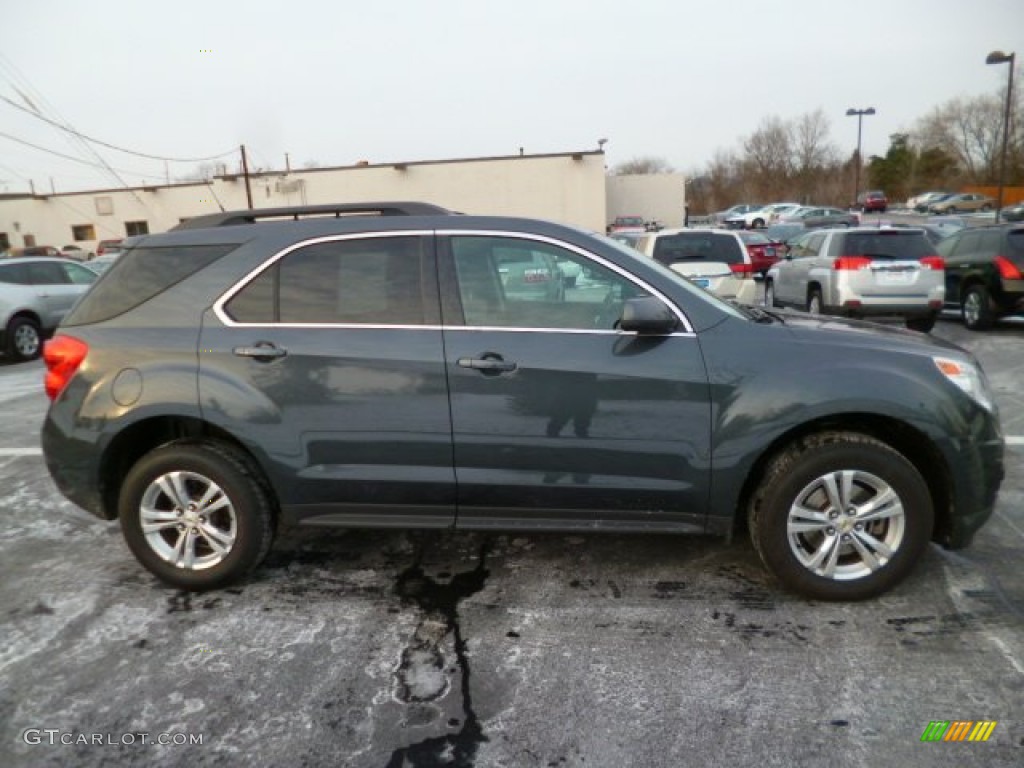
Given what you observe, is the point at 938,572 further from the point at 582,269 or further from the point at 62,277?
the point at 62,277

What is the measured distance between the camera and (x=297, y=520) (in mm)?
3391

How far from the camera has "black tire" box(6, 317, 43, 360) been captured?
10805 millimetres

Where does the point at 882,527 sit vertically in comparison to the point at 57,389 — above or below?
below

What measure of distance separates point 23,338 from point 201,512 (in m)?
9.94

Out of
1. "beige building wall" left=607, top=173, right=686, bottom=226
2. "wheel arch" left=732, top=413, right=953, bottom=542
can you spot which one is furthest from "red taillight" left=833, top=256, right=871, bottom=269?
"beige building wall" left=607, top=173, right=686, bottom=226

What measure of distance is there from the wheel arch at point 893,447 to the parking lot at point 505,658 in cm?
42

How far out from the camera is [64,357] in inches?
134

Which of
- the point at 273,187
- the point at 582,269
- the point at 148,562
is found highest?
the point at 273,187

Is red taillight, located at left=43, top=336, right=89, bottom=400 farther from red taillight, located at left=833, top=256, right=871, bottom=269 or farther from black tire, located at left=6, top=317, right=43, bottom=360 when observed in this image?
red taillight, located at left=833, top=256, right=871, bottom=269

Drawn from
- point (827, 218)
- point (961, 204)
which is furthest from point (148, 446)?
point (961, 204)

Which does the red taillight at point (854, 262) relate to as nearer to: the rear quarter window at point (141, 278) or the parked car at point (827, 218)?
the rear quarter window at point (141, 278)

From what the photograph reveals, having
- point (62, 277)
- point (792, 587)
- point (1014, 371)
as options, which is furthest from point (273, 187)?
point (792, 587)

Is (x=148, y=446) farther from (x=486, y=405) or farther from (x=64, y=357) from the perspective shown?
(x=486, y=405)

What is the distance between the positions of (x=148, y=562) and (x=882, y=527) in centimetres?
357
